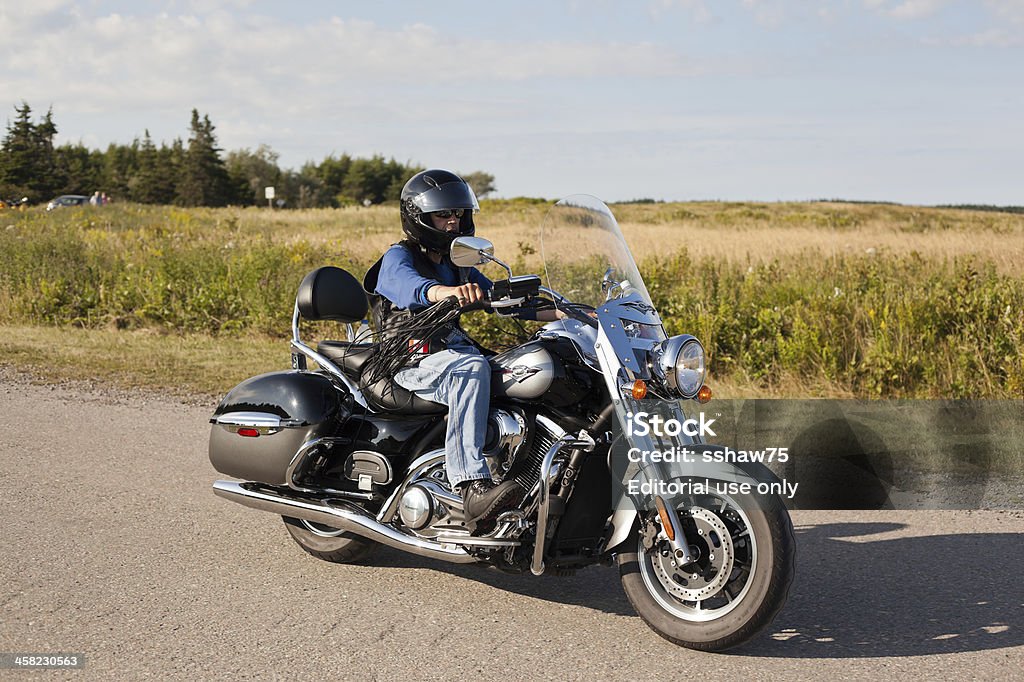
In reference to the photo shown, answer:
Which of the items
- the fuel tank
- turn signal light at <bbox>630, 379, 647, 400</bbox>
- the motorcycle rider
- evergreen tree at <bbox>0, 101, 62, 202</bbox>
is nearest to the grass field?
the motorcycle rider

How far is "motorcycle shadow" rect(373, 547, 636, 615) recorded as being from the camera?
4797 millimetres

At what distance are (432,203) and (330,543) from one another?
1847 millimetres

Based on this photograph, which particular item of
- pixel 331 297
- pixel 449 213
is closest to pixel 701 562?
pixel 449 213

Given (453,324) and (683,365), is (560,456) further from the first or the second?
(453,324)

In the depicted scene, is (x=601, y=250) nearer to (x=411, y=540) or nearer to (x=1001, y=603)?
(x=411, y=540)

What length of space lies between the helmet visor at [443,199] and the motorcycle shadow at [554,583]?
171cm

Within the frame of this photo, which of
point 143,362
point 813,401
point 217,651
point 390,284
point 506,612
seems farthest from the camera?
point 143,362

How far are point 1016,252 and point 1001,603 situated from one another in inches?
451

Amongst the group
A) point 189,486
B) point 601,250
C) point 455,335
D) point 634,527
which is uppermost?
point 601,250

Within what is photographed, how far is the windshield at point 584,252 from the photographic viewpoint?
469cm

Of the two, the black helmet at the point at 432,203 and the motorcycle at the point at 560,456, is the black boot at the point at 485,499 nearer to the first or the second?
the motorcycle at the point at 560,456

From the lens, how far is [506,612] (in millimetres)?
4660

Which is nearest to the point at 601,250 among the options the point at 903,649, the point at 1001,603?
the point at 903,649

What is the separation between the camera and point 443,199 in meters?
5.00
